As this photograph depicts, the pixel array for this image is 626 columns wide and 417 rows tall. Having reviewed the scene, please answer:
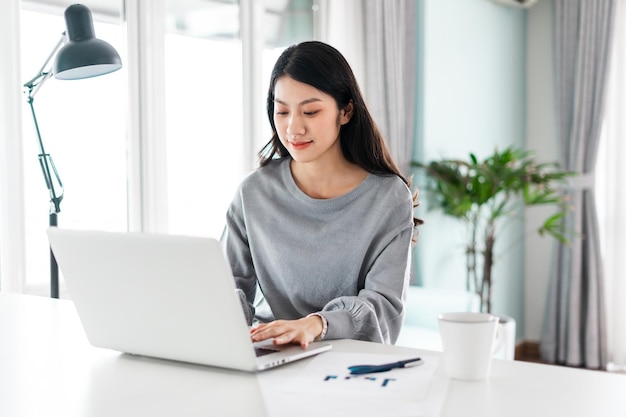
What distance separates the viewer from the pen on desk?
3.56 ft

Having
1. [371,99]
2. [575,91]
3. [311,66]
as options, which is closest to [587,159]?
[575,91]

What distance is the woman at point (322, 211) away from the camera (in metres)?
1.68

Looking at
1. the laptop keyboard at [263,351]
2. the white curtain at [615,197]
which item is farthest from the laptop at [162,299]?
the white curtain at [615,197]

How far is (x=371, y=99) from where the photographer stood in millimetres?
3898

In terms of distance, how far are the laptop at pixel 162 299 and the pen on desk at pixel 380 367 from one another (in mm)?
115

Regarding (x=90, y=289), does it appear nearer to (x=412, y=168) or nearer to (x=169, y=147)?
(x=169, y=147)

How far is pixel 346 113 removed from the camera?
179 centimetres

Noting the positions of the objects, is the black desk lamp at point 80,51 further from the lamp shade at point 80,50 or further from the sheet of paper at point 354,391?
the sheet of paper at point 354,391

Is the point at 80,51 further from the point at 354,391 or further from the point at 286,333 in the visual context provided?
the point at 354,391

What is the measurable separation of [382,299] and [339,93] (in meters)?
0.47

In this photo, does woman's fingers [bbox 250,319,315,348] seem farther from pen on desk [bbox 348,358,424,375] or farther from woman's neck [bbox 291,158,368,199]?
woman's neck [bbox 291,158,368,199]

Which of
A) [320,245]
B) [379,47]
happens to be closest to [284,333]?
[320,245]

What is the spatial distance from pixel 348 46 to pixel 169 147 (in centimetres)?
118

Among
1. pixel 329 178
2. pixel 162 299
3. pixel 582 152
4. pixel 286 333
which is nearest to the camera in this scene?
pixel 162 299
